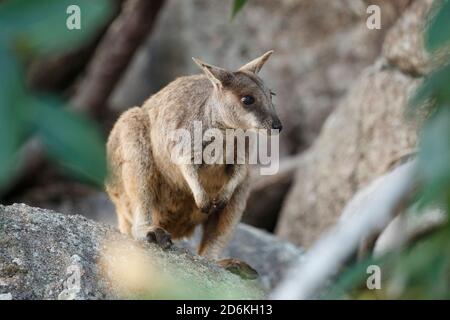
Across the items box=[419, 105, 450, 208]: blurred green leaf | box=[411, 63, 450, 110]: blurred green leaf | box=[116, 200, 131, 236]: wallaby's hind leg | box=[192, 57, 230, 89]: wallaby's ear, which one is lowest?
box=[419, 105, 450, 208]: blurred green leaf

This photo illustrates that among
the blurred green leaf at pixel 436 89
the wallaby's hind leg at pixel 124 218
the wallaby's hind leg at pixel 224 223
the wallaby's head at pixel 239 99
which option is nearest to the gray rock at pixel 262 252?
the wallaby's hind leg at pixel 124 218

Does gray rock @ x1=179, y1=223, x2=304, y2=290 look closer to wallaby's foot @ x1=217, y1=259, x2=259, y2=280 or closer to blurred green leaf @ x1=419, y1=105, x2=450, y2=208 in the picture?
wallaby's foot @ x1=217, y1=259, x2=259, y2=280

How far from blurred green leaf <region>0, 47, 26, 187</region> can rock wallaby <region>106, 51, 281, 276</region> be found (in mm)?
4656

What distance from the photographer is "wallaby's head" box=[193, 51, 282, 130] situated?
628 centimetres

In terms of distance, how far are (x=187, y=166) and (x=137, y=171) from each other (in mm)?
433

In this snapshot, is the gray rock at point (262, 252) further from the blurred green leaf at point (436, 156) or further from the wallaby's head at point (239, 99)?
the blurred green leaf at point (436, 156)

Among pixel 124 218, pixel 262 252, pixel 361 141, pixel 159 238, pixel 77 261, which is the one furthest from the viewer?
pixel 361 141

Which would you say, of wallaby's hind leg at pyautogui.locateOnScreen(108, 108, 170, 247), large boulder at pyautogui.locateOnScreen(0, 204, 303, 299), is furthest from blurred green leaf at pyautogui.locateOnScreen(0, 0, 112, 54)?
wallaby's hind leg at pyautogui.locateOnScreen(108, 108, 170, 247)

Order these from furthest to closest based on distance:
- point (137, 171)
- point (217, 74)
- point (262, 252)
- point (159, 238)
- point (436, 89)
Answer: point (262, 252) < point (137, 171) < point (217, 74) < point (159, 238) < point (436, 89)

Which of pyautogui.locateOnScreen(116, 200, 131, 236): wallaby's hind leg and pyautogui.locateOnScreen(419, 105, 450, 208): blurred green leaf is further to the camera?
pyautogui.locateOnScreen(116, 200, 131, 236): wallaby's hind leg

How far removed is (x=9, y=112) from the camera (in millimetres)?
1646

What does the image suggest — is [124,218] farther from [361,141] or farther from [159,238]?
[361,141]

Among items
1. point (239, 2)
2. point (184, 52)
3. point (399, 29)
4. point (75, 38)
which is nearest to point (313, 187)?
point (399, 29)

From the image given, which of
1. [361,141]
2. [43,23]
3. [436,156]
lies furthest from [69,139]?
[361,141]
